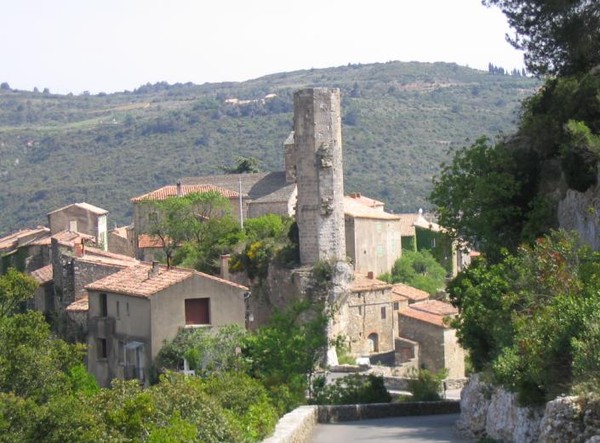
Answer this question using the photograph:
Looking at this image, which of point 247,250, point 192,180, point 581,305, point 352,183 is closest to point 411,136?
point 352,183

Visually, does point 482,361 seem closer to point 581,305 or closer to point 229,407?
point 229,407

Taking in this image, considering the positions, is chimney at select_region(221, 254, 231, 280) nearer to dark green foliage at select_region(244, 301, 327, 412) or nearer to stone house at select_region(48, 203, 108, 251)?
dark green foliage at select_region(244, 301, 327, 412)

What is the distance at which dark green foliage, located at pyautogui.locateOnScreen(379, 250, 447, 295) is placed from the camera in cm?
7931

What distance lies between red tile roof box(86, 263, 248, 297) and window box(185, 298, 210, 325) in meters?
0.70

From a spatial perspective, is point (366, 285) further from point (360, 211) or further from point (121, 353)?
point (121, 353)

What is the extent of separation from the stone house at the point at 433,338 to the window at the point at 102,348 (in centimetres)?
1454

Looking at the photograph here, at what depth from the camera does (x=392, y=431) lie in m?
30.0

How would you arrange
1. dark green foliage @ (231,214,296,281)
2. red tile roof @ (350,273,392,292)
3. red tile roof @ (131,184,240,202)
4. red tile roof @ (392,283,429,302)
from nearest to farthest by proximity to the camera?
dark green foliage @ (231,214,296,281) → red tile roof @ (350,273,392,292) → red tile roof @ (392,283,429,302) → red tile roof @ (131,184,240,202)

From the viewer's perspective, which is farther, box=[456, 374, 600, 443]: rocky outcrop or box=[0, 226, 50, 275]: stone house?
box=[0, 226, 50, 275]: stone house

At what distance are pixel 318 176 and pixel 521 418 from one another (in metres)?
34.3

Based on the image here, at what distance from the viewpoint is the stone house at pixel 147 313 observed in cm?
4328

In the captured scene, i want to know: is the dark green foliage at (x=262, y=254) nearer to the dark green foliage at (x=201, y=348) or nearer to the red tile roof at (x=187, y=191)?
the red tile roof at (x=187, y=191)

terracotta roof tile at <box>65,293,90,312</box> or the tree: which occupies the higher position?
the tree

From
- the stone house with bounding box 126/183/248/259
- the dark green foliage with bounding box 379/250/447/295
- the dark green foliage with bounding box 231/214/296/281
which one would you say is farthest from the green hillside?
the dark green foliage with bounding box 231/214/296/281
